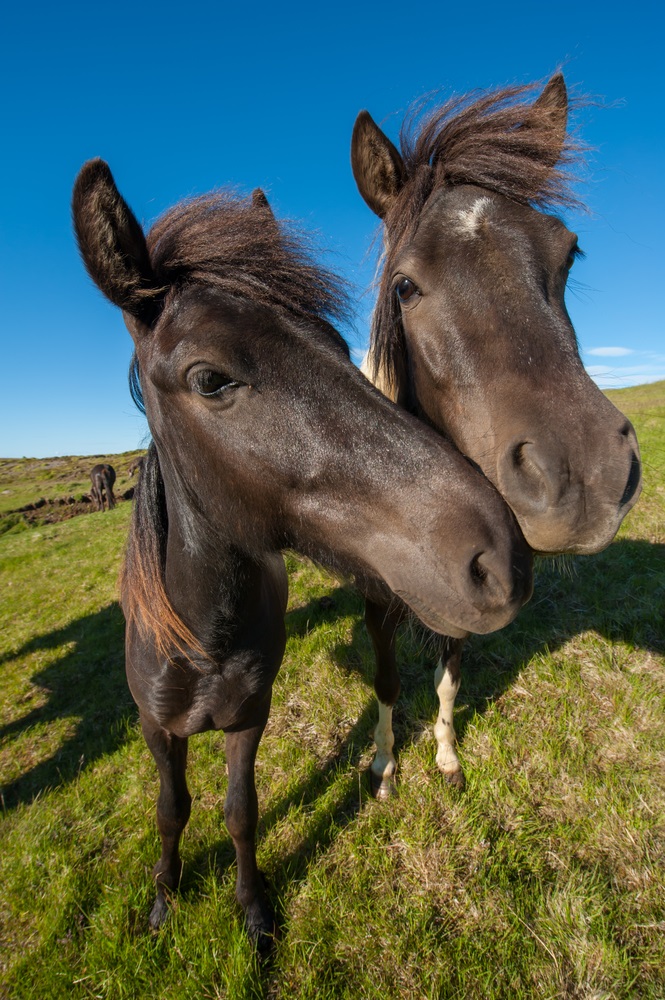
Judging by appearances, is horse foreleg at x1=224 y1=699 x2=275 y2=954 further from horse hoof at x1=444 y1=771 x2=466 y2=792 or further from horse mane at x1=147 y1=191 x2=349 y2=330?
horse mane at x1=147 y1=191 x2=349 y2=330

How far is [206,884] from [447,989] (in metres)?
1.45

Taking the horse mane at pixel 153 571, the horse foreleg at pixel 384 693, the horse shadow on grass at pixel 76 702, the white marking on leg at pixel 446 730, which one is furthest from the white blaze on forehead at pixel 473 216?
the horse shadow on grass at pixel 76 702

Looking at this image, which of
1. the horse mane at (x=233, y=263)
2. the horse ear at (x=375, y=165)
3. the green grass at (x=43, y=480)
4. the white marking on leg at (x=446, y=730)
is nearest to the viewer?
the horse mane at (x=233, y=263)

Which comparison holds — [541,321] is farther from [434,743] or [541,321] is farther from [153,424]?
[434,743]

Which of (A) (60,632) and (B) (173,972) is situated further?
(A) (60,632)

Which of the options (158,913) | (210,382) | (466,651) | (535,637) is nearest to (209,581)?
(210,382)

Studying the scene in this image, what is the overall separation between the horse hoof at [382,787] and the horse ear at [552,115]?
4110mm

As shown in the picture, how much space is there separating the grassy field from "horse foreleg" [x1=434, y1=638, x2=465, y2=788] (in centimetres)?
11

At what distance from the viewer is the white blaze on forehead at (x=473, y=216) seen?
90.5 inches

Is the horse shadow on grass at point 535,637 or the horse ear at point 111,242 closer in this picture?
the horse ear at point 111,242

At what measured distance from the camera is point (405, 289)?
8.14 ft

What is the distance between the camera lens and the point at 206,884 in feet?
9.31

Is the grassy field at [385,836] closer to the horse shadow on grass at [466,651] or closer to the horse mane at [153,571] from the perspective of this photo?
the horse shadow on grass at [466,651]

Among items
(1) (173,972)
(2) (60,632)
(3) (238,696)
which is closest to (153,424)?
(3) (238,696)
